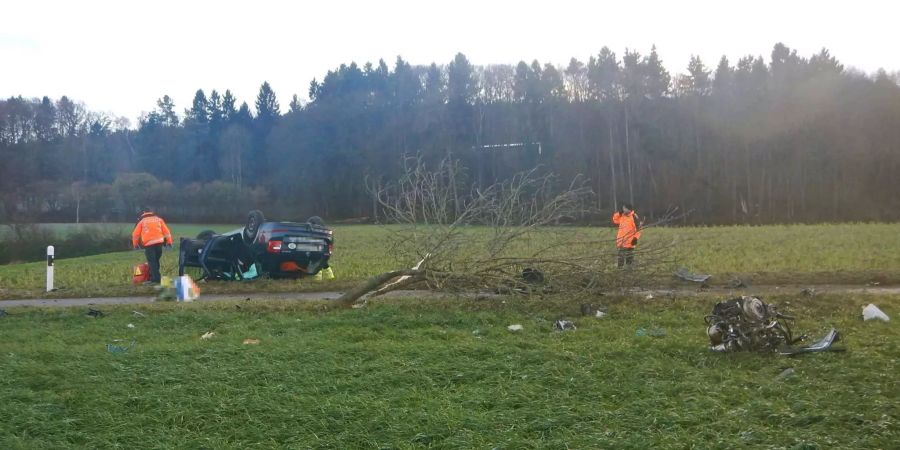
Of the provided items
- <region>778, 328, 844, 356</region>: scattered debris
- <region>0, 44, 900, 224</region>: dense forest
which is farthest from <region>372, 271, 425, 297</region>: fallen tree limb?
<region>0, 44, 900, 224</region>: dense forest

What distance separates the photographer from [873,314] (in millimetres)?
8250

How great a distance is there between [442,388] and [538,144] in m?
55.8

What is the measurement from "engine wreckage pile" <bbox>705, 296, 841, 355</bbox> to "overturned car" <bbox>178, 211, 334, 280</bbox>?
9.02 metres

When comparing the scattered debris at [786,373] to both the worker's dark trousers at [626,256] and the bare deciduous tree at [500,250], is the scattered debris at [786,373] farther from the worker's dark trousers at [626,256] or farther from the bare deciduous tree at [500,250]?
the worker's dark trousers at [626,256]

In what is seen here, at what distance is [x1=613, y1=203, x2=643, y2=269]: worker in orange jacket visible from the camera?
10357 millimetres

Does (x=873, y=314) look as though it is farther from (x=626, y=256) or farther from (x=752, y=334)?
(x=626, y=256)

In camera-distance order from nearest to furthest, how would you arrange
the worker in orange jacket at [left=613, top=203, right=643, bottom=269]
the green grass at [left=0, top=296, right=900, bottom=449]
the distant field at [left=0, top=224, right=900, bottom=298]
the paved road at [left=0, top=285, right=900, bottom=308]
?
the green grass at [left=0, top=296, right=900, bottom=449] < the worker in orange jacket at [left=613, top=203, right=643, bottom=269] < the paved road at [left=0, top=285, right=900, bottom=308] < the distant field at [left=0, top=224, right=900, bottom=298]

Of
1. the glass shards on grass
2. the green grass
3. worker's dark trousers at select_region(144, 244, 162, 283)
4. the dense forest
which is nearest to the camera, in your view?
the green grass

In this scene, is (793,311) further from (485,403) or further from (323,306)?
(323,306)

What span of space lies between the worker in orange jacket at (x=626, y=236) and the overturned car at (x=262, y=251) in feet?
19.3

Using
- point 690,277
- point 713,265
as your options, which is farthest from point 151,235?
point 713,265

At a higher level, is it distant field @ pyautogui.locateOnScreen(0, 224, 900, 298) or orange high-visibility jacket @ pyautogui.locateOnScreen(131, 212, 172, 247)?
orange high-visibility jacket @ pyautogui.locateOnScreen(131, 212, 172, 247)

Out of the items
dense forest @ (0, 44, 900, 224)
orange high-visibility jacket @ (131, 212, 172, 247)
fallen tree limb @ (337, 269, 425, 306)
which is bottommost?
fallen tree limb @ (337, 269, 425, 306)

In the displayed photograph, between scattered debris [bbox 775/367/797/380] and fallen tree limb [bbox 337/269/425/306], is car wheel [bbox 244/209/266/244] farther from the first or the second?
scattered debris [bbox 775/367/797/380]
